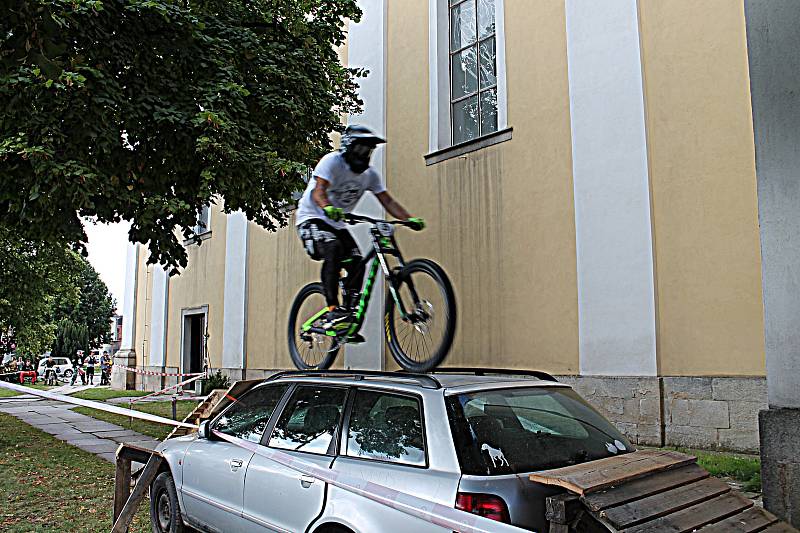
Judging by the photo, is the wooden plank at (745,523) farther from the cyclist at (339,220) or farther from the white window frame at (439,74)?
the white window frame at (439,74)

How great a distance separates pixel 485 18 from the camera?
13211 millimetres

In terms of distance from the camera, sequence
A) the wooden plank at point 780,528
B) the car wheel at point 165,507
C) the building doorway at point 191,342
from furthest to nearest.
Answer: the building doorway at point 191,342
the car wheel at point 165,507
the wooden plank at point 780,528

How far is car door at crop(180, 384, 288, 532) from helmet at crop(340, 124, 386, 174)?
201 centimetres

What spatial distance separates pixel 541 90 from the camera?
460 inches

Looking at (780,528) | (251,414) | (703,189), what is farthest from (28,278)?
(780,528)

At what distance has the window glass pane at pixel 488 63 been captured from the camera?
1288 cm

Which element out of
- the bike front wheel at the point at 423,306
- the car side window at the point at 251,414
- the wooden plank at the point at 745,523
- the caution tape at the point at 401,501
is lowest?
the wooden plank at the point at 745,523

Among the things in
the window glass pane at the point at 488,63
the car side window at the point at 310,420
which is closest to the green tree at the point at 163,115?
the window glass pane at the point at 488,63

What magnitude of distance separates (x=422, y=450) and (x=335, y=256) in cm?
220

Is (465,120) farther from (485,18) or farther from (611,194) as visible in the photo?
(611,194)

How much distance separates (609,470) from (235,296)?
16.5 meters

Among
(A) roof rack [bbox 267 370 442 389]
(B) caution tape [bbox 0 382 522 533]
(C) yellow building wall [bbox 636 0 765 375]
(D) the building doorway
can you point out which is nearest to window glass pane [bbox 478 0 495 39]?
(C) yellow building wall [bbox 636 0 765 375]

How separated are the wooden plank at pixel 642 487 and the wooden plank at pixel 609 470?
0.11 ft

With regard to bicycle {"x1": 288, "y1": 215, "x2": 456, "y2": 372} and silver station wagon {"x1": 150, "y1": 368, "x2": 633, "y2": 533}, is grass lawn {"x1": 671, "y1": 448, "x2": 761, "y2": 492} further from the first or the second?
bicycle {"x1": 288, "y1": 215, "x2": 456, "y2": 372}
